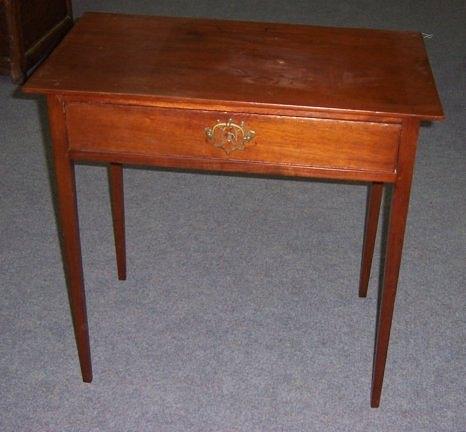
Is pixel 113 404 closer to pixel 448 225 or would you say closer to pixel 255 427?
pixel 255 427

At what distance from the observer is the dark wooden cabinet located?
3404mm

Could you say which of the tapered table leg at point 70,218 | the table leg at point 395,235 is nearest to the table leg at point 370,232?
the table leg at point 395,235

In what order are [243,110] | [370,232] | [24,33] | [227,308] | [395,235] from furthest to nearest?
[24,33] → [227,308] → [370,232] → [395,235] → [243,110]

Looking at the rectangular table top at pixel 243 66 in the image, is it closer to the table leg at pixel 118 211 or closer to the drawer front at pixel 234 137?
the drawer front at pixel 234 137

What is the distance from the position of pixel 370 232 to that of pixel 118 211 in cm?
71

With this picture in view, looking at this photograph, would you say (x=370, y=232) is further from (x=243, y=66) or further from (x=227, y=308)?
(x=243, y=66)

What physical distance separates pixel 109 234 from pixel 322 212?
2.48 ft

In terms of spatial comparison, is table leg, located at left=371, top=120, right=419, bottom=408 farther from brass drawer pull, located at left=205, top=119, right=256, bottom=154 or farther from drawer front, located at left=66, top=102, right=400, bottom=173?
brass drawer pull, located at left=205, top=119, right=256, bottom=154

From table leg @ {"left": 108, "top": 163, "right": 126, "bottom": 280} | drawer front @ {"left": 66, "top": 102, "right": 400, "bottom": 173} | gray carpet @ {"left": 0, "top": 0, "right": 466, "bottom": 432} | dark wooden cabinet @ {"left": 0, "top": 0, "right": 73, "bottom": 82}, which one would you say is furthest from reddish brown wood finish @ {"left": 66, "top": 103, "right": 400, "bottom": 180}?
dark wooden cabinet @ {"left": 0, "top": 0, "right": 73, "bottom": 82}

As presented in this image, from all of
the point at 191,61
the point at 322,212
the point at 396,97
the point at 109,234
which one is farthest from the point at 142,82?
the point at 322,212

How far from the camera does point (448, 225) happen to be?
2.63 metres

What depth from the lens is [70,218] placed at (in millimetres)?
1660

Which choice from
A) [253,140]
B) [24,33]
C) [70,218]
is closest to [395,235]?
[253,140]

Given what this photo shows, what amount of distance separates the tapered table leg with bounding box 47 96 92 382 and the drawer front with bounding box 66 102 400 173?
25 millimetres
